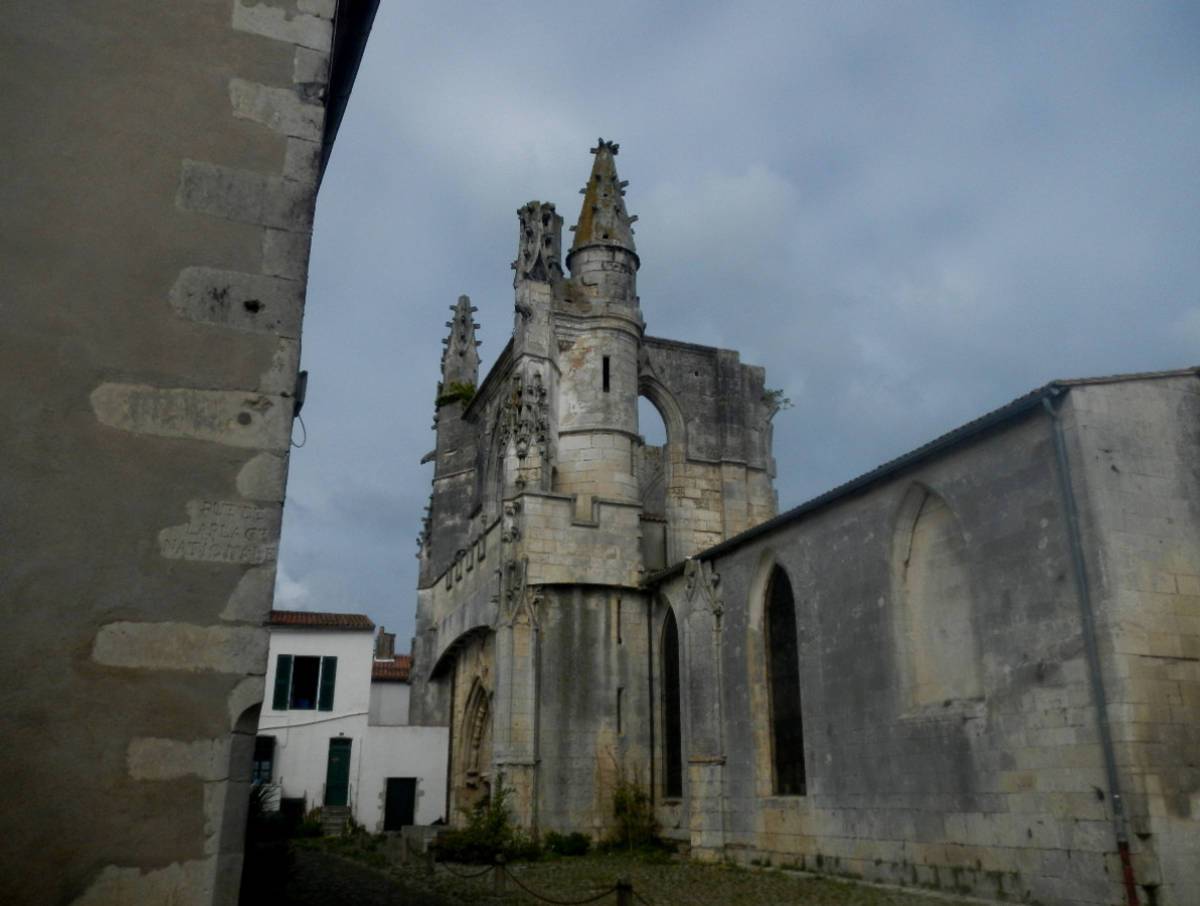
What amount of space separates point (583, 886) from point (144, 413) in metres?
9.86

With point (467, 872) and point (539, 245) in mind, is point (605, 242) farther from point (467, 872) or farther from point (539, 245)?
point (467, 872)

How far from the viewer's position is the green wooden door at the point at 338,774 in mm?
24531

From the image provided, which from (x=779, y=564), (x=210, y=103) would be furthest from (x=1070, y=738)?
(x=210, y=103)

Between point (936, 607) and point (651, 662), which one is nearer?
point (936, 607)

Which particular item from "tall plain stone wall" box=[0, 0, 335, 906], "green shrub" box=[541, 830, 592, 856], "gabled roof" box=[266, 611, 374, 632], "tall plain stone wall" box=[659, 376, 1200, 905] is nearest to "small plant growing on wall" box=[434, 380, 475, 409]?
"gabled roof" box=[266, 611, 374, 632]

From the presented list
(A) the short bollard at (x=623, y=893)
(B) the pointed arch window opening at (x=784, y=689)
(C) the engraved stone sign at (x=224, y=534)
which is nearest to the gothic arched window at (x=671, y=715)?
(B) the pointed arch window opening at (x=784, y=689)

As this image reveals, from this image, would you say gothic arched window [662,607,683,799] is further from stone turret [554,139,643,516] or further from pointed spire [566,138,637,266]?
pointed spire [566,138,637,266]

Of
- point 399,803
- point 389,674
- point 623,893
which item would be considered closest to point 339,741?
point 399,803

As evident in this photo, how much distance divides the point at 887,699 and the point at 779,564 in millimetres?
3287

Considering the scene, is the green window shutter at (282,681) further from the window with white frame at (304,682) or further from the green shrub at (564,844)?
the green shrub at (564,844)

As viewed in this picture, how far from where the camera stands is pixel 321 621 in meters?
25.5

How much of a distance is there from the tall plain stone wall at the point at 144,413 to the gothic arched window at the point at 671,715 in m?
14.5

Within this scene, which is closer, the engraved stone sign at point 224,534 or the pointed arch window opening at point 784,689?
the engraved stone sign at point 224,534

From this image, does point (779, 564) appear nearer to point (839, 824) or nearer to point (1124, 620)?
point (839, 824)
